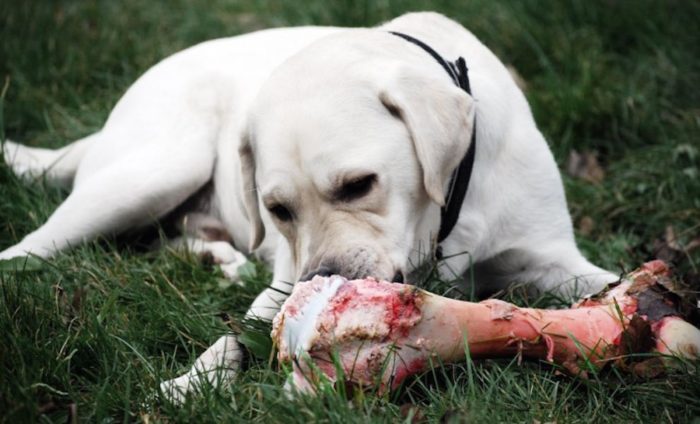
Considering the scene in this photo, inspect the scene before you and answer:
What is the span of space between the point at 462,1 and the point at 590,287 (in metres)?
2.80

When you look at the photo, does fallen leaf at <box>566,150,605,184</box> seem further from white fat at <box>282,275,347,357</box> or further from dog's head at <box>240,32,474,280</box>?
white fat at <box>282,275,347,357</box>

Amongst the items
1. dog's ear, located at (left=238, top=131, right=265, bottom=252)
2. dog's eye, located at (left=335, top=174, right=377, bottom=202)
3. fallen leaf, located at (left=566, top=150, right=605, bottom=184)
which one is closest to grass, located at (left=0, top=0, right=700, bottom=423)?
fallen leaf, located at (left=566, top=150, right=605, bottom=184)

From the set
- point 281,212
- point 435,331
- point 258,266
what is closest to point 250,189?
point 281,212

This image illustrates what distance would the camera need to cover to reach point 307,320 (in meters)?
2.32

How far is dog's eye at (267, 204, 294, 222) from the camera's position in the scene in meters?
2.82

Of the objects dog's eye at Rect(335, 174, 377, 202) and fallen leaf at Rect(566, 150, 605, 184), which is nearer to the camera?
dog's eye at Rect(335, 174, 377, 202)

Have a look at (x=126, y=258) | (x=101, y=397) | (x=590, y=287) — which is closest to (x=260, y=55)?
(x=126, y=258)

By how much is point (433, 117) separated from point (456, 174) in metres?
0.33

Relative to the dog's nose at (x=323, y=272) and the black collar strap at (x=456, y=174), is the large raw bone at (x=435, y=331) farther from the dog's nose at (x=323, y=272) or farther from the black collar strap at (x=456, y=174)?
the black collar strap at (x=456, y=174)

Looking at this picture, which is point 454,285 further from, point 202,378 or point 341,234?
point 202,378

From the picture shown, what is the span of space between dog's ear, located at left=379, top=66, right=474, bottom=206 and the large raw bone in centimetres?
43

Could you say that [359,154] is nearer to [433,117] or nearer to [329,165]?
[329,165]

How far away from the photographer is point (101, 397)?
2.36 metres

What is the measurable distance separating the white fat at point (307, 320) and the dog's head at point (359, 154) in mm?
191
